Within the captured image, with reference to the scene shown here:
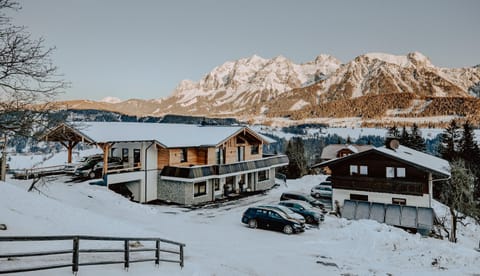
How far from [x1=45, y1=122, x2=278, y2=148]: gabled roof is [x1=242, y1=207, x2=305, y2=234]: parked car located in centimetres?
1255

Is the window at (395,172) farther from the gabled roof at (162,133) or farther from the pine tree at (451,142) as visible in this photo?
the pine tree at (451,142)

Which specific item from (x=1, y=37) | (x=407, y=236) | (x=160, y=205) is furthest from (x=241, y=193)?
→ (x=1, y=37)

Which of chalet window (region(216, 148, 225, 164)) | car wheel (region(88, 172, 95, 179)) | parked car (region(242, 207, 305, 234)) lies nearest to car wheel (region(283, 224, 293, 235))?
parked car (region(242, 207, 305, 234))

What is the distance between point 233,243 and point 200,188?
15.5m

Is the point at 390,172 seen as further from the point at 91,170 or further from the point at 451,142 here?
the point at 451,142

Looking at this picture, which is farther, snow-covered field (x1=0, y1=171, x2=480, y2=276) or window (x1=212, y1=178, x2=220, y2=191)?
window (x1=212, y1=178, x2=220, y2=191)

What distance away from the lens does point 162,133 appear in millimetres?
34656

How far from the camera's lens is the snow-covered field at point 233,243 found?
12.5 meters

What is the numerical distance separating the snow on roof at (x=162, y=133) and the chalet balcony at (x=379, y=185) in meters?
12.6

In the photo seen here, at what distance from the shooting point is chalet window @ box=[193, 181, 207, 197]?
31.9m

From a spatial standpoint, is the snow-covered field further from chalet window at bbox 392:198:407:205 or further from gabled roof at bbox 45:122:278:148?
chalet window at bbox 392:198:407:205

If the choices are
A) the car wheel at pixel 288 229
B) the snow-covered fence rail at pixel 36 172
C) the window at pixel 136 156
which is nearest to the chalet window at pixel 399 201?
the car wheel at pixel 288 229

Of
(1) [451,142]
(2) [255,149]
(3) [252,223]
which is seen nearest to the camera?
(3) [252,223]

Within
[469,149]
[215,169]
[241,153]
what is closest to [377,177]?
[215,169]
